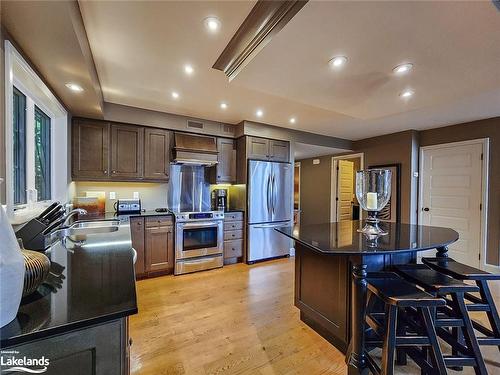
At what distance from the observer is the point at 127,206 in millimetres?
3402

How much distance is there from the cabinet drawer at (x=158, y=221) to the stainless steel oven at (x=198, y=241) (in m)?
0.10

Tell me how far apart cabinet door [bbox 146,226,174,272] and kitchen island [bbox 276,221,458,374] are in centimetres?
197

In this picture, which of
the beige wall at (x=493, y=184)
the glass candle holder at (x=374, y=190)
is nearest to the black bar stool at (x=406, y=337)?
the glass candle holder at (x=374, y=190)

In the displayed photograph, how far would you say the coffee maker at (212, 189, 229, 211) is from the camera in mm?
4258

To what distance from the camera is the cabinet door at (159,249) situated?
326cm

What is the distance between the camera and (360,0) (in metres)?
1.20

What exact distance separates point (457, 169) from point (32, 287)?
5.45 metres

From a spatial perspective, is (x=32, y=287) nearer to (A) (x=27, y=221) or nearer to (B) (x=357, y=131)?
(A) (x=27, y=221)

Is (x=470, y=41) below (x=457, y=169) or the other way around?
the other way around

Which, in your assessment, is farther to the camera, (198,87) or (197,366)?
(198,87)

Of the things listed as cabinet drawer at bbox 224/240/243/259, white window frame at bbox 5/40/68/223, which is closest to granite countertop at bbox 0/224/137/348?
white window frame at bbox 5/40/68/223

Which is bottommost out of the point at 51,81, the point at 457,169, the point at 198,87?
the point at 457,169

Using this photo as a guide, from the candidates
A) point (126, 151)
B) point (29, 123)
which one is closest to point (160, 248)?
point (126, 151)

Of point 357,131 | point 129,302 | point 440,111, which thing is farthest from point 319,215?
point 129,302
